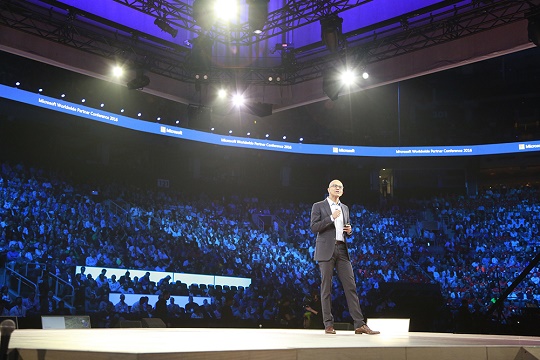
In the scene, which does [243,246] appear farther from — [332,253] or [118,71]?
[332,253]

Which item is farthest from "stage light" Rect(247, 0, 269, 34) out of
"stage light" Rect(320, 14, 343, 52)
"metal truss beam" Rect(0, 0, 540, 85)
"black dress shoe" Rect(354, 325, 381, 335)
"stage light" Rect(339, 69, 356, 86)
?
"black dress shoe" Rect(354, 325, 381, 335)

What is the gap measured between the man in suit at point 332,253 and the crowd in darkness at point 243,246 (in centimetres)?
573

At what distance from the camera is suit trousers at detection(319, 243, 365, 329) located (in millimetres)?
5066

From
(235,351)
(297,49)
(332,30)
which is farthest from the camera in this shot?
(297,49)

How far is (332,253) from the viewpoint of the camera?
5.16 meters

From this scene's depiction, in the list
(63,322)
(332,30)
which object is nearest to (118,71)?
(332,30)

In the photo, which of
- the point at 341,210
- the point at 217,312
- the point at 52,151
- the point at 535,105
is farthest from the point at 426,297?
the point at 535,105

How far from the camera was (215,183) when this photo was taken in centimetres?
2077

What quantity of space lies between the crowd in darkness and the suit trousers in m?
5.71

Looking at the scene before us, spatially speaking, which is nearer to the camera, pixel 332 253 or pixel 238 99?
pixel 332 253

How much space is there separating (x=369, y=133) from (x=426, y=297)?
33.1 ft

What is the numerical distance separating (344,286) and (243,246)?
11.4 m

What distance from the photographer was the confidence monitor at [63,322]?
19.3ft

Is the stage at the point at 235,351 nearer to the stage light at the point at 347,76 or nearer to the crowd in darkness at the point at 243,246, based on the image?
the crowd in darkness at the point at 243,246
